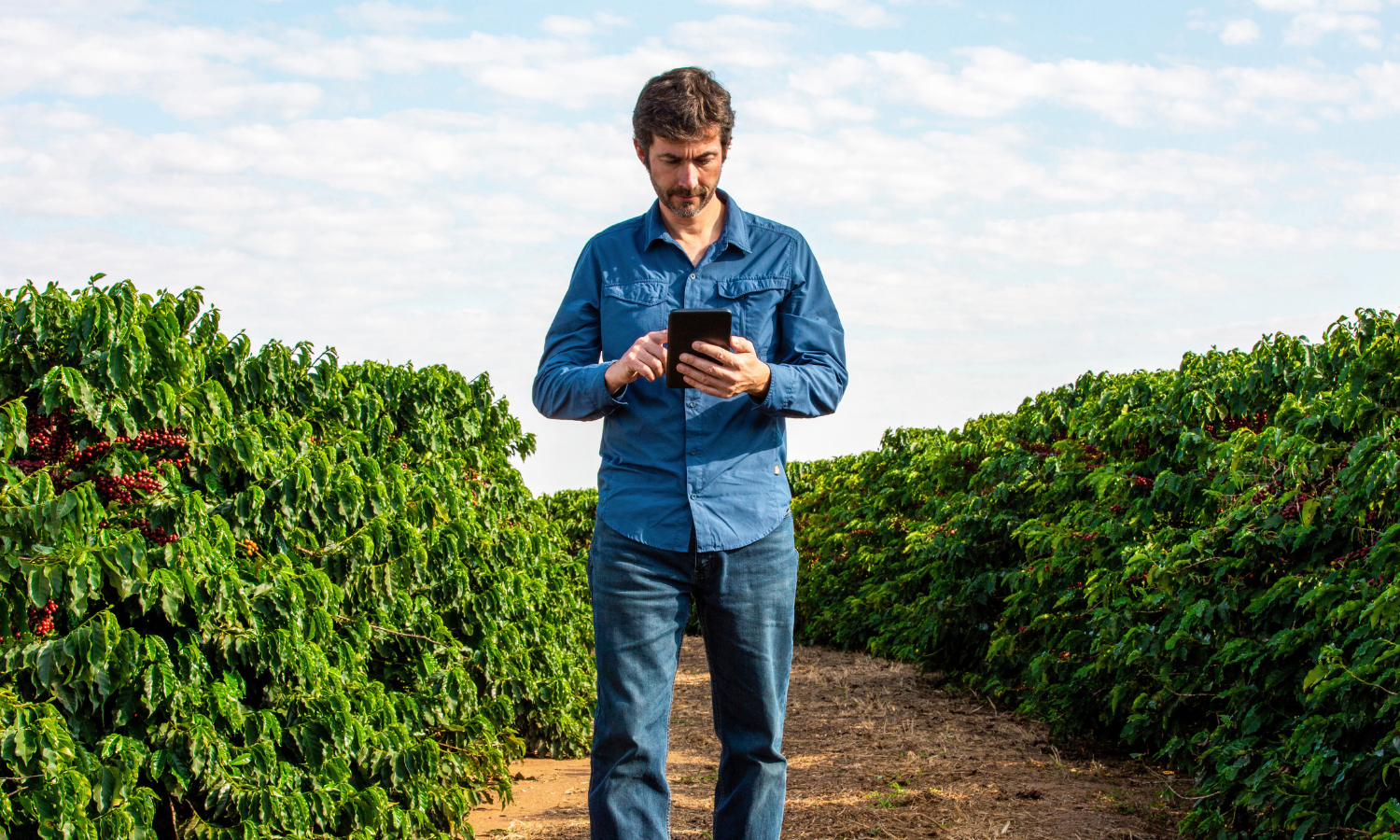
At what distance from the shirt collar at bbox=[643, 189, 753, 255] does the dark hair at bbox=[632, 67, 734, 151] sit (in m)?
0.20

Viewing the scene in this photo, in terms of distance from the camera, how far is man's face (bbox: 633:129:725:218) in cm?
291

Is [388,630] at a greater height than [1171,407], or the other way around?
[1171,407]

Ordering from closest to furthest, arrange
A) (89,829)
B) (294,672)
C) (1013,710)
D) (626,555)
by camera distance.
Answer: (626,555) → (89,829) → (294,672) → (1013,710)

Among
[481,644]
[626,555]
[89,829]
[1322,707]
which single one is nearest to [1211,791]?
[1322,707]

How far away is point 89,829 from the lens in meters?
3.23

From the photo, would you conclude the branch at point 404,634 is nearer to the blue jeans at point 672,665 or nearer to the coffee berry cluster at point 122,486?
the coffee berry cluster at point 122,486

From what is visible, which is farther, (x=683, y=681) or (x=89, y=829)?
(x=683, y=681)

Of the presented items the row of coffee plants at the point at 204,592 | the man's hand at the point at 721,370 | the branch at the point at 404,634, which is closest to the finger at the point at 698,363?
the man's hand at the point at 721,370

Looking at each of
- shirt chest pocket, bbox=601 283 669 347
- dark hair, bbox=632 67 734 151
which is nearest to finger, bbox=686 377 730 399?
shirt chest pocket, bbox=601 283 669 347

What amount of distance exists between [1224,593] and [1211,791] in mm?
798

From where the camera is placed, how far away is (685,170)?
9.59ft

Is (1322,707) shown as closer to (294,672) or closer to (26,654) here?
(294,672)

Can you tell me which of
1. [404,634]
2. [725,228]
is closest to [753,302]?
[725,228]

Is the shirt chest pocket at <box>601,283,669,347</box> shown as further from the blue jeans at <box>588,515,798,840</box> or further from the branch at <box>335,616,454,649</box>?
the branch at <box>335,616,454,649</box>
